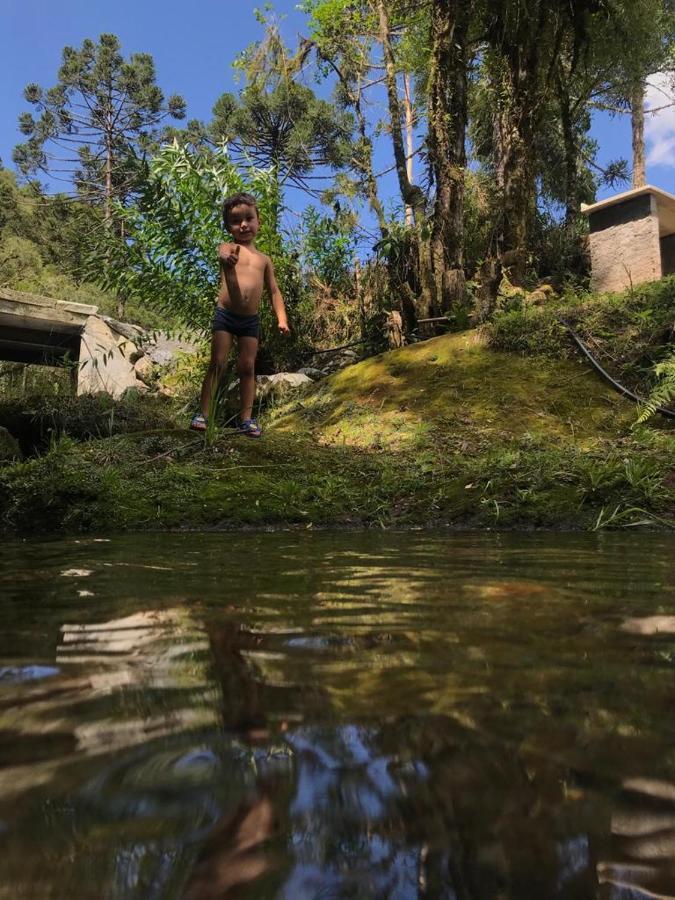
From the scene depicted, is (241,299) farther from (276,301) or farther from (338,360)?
(338,360)

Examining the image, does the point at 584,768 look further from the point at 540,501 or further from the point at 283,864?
the point at 540,501

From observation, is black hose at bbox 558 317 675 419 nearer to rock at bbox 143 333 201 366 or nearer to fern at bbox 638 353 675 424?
fern at bbox 638 353 675 424

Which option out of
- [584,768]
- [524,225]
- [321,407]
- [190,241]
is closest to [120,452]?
[321,407]

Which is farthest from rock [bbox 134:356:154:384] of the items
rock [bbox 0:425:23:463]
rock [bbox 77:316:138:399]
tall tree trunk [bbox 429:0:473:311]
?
rock [bbox 0:425:23:463]

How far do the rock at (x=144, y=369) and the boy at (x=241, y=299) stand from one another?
7765mm

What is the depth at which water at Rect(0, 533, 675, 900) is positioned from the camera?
465mm

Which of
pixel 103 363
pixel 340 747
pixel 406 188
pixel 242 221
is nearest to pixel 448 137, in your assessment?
pixel 406 188

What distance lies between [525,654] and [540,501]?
2.23 m

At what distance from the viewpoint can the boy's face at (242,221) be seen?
4945 mm

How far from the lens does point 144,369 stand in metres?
13.4

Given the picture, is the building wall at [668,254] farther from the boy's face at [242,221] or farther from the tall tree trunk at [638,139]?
the tall tree trunk at [638,139]

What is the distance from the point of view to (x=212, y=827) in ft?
1.68

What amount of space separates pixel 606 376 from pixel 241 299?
3.35m

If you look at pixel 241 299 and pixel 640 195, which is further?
pixel 640 195
